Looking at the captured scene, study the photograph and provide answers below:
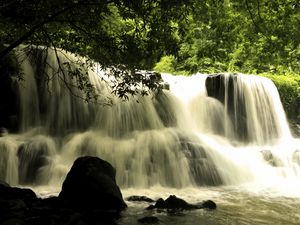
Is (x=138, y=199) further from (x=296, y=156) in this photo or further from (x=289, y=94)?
(x=289, y=94)

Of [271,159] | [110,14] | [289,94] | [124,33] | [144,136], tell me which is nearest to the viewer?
[110,14]

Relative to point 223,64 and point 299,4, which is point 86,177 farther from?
point 223,64

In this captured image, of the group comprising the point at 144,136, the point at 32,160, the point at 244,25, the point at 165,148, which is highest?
the point at 244,25

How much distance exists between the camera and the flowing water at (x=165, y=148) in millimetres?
10095

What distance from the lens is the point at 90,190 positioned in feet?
27.9

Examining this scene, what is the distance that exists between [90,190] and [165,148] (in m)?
4.58

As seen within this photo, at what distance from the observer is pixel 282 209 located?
29.9 feet

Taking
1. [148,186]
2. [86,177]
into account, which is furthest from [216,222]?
[148,186]

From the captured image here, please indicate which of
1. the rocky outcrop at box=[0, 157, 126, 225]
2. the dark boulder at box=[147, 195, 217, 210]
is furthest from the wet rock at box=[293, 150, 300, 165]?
the rocky outcrop at box=[0, 157, 126, 225]

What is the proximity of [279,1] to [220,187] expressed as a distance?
578cm

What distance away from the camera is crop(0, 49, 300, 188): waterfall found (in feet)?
37.8

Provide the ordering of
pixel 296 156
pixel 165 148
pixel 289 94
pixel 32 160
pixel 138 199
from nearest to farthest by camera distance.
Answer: pixel 138 199
pixel 32 160
pixel 165 148
pixel 296 156
pixel 289 94

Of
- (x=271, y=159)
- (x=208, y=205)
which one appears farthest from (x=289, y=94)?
(x=208, y=205)

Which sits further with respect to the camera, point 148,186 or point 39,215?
point 148,186
